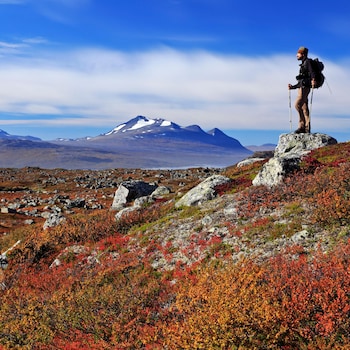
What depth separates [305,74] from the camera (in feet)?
87.1

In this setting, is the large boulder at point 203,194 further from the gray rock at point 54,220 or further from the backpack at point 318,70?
the gray rock at point 54,220

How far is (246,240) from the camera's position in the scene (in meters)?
15.9

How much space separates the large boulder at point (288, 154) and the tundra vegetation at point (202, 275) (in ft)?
3.11

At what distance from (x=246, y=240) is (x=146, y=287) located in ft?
16.9

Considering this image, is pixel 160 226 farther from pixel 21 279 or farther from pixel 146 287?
pixel 21 279

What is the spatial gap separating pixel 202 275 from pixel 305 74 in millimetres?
20878

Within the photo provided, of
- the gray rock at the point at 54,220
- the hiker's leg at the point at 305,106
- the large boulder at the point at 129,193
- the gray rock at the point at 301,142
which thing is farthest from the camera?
the large boulder at the point at 129,193

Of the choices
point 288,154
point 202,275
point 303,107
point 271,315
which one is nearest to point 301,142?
point 288,154

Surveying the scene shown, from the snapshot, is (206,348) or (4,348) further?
(4,348)

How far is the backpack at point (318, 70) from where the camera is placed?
26266 millimetres

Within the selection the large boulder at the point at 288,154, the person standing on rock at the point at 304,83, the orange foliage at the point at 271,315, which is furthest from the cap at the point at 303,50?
the orange foliage at the point at 271,315

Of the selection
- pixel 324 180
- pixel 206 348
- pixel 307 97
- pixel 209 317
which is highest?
pixel 307 97

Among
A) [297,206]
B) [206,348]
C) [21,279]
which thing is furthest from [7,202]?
[206,348]

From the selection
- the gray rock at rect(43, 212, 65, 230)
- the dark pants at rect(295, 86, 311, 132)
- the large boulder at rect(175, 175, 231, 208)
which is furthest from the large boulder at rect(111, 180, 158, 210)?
the dark pants at rect(295, 86, 311, 132)
